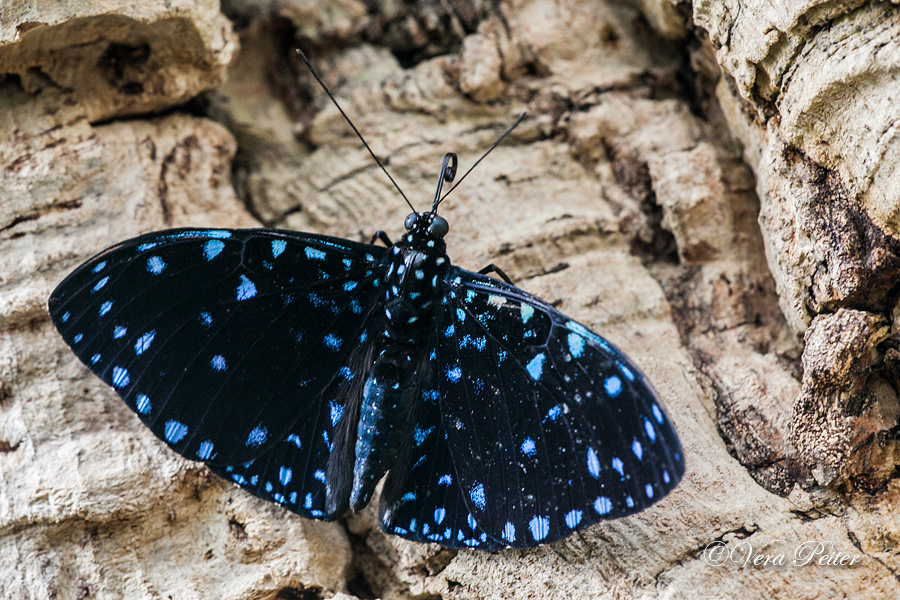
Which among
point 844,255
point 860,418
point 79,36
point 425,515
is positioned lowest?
point 860,418

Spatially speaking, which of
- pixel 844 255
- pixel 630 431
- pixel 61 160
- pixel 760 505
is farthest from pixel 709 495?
pixel 61 160

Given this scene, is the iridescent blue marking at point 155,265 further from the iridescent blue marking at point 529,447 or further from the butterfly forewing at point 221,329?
the iridescent blue marking at point 529,447

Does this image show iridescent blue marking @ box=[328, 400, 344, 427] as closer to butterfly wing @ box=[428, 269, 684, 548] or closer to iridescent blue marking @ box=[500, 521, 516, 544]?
butterfly wing @ box=[428, 269, 684, 548]

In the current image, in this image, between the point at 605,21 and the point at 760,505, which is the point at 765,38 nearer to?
the point at 605,21

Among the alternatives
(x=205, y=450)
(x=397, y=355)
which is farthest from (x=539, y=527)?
(x=205, y=450)

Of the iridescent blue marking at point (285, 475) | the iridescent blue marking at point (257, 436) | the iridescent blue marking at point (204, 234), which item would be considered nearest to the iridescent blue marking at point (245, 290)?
the iridescent blue marking at point (204, 234)

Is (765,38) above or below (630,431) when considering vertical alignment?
above

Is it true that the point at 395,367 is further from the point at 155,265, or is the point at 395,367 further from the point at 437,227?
the point at 155,265
